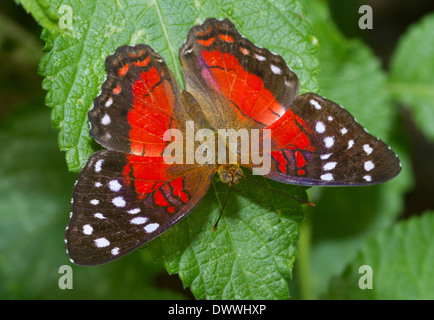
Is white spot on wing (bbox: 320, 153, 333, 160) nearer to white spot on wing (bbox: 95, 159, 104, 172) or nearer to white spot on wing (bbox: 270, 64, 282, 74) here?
white spot on wing (bbox: 270, 64, 282, 74)

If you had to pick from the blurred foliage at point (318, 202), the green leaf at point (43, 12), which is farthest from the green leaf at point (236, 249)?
the green leaf at point (43, 12)

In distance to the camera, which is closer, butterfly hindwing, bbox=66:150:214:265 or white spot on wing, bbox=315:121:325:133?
butterfly hindwing, bbox=66:150:214:265

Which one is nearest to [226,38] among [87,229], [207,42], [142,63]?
[207,42]

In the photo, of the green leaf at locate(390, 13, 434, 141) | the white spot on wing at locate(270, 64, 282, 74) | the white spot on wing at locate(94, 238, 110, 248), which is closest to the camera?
the white spot on wing at locate(94, 238, 110, 248)

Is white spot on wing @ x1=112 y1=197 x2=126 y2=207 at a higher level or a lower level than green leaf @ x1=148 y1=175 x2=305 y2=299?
higher

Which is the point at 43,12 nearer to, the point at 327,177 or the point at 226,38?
the point at 226,38

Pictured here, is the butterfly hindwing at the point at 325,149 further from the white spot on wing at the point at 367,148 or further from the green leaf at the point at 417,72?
the green leaf at the point at 417,72

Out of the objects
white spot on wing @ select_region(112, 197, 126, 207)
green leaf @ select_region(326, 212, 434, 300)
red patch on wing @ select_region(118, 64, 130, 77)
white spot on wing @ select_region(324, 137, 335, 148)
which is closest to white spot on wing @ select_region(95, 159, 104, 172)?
white spot on wing @ select_region(112, 197, 126, 207)
